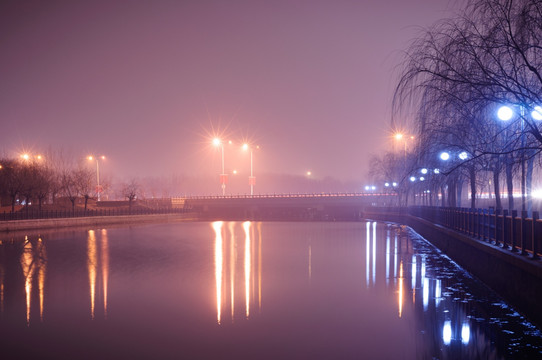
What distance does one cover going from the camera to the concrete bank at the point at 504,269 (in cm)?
1218

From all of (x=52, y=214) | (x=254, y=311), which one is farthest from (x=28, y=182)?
(x=254, y=311)

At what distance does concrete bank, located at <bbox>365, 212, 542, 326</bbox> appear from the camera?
12.2 metres

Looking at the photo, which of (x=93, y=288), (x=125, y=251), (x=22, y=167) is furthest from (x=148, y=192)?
(x=93, y=288)

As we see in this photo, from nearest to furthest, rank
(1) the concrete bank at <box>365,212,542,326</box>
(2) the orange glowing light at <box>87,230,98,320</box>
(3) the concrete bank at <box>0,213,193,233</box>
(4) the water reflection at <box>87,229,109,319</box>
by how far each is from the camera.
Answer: (1) the concrete bank at <box>365,212,542,326</box> < (2) the orange glowing light at <box>87,230,98,320</box> < (4) the water reflection at <box>87,229,109,319</box> < (3) the concrete bank at <box>0,213,193,233</box>

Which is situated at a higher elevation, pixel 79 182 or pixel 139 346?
pixel 79 182

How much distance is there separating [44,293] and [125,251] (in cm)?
1254

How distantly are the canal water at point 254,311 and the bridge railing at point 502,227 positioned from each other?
5.03 feet

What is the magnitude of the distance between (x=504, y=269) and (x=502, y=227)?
7.32 feet

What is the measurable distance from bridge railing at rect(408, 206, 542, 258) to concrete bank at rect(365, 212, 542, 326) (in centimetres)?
32

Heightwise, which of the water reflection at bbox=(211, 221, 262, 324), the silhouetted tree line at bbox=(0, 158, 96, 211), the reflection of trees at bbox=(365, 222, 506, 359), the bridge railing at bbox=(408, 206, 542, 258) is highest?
the silhouetted tree line at bbox=(0, 158, 96, 211)

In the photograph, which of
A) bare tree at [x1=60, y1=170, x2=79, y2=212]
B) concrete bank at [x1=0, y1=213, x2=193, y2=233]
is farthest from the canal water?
bare tree at [x1=60, y1=170, x2=79, y2=212]

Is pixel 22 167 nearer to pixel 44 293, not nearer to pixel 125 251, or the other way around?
pixel 125 251

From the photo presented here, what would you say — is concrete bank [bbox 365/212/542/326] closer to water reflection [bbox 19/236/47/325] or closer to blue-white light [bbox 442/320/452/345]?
blue-white light [bbox 442/320/452/345]

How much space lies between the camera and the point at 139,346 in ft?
33.6
